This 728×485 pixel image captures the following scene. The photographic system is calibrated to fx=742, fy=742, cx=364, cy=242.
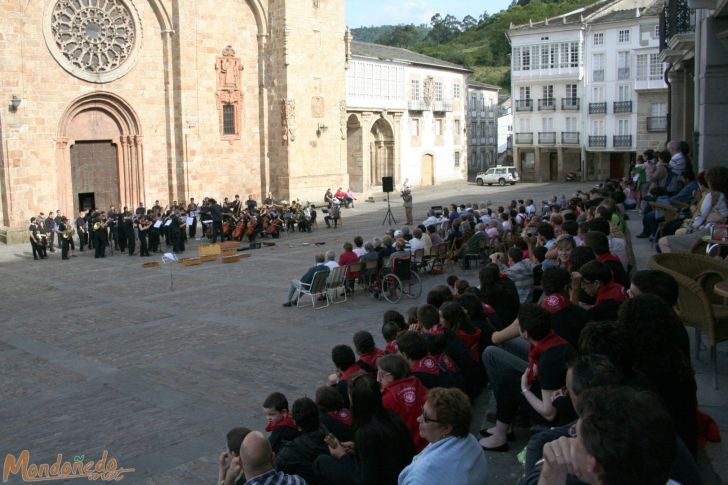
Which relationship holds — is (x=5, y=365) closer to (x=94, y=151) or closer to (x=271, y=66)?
(x=94, y=151)

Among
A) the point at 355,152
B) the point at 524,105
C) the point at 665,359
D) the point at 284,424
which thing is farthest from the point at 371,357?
the point at 524,105

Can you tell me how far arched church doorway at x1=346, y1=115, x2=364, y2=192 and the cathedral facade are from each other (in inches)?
304

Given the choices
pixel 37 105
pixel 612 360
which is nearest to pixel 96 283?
pixel 37 105

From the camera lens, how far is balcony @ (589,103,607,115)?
53.4 m

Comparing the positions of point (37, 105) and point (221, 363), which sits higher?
point (37, 105)

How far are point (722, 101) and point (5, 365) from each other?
41.9 feet

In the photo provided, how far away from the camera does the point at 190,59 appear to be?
104 feet

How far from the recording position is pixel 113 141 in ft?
101

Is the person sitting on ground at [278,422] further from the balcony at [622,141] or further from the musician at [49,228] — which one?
the balcony at [622,141]

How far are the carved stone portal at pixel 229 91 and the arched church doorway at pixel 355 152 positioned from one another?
13.2 meters

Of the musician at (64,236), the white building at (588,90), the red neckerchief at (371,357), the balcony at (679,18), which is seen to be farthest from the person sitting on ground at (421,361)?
the white building at (588,90)

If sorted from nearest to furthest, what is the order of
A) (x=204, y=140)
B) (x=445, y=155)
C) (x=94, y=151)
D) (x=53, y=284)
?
(x=53, y=284)
(x=94, y=151)
(x=204, y=140)
(x=445, y=155)

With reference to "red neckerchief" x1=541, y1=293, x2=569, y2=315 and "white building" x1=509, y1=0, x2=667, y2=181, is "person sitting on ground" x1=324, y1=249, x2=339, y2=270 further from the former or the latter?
"white building" x1=509, y1=0, x2=667, y2=181

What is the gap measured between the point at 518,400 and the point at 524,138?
5417 cm
